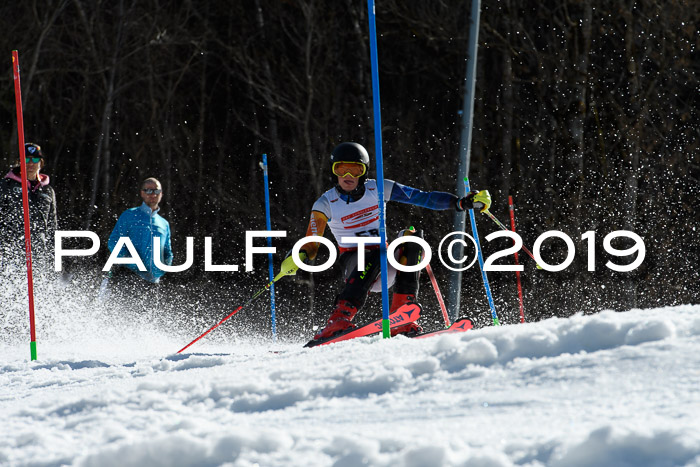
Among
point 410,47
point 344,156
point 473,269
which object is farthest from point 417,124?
point 344,156

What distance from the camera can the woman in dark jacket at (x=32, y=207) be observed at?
799 centimetres

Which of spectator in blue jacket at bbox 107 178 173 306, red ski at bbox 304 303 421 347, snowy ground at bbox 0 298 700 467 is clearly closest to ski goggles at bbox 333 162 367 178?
red ski at bbox 304 303 421 347

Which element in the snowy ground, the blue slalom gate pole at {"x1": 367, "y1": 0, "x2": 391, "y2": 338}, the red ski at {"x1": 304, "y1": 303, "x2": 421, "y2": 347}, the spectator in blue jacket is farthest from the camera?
the spectator in blue jacket

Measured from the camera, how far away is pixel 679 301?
13.7 metres

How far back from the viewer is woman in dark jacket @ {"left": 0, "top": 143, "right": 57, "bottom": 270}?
7.99 m

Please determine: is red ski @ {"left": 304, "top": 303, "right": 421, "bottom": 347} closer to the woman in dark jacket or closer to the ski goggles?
the ski goggles

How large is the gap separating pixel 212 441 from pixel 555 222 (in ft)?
40.3

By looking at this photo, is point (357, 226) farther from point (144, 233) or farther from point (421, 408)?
point (421, 408)

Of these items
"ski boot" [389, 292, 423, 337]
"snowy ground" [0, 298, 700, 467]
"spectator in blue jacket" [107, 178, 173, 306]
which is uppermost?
"spectator in blue jacket" [107, 178, 173, 306]

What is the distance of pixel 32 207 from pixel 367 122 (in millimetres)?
9427

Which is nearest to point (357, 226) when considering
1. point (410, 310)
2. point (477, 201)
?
point (410, 310)

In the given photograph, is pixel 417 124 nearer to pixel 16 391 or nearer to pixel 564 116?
pixel 564 116

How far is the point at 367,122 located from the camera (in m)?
16.8

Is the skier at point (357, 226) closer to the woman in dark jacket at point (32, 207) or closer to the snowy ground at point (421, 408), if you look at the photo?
the snowy ground at point (421, 408)
